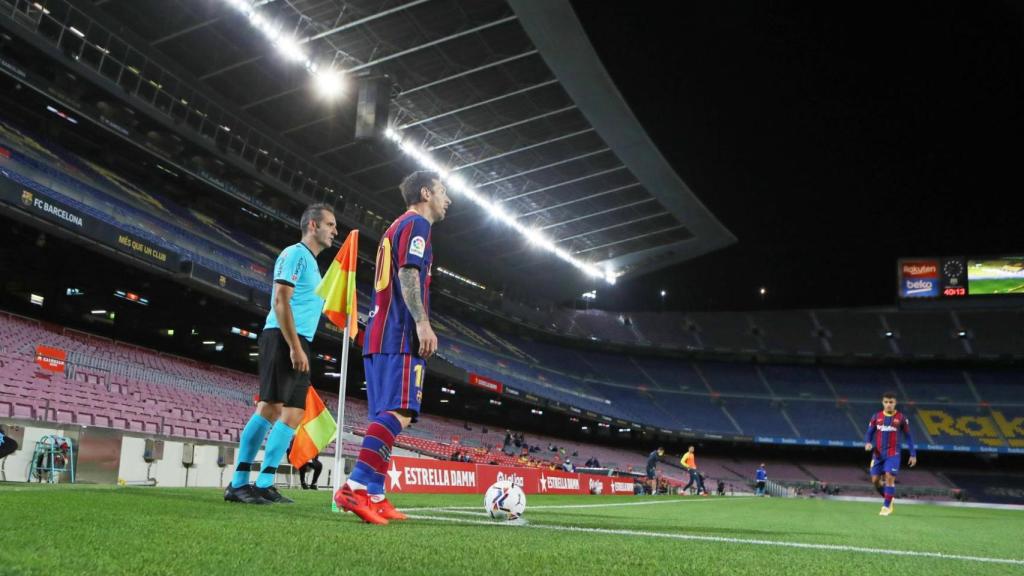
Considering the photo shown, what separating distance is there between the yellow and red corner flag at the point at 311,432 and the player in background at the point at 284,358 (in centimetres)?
25

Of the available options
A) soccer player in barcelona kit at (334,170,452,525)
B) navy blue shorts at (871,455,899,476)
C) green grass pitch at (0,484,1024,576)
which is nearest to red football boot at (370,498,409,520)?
soccer player in barcelona kit at (334,170,452,525)

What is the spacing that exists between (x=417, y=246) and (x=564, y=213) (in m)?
34.4

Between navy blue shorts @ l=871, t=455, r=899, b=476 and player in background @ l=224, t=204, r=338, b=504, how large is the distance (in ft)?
35.3

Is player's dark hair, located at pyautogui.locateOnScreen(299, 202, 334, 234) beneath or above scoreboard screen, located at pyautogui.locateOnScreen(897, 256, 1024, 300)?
beneath

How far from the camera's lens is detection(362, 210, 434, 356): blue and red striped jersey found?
425 centimetres

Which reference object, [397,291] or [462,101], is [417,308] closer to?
[397,291]

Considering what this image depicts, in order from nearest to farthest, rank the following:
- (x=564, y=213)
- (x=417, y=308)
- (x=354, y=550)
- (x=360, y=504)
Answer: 1. (x=354, y=550)
2. (x=360, y=504)
3. (x=417, y=308)
4. (x=564, y=213)

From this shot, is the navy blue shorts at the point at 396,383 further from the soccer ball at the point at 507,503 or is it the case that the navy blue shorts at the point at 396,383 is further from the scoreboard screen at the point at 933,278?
the scoreboard screen at the point at 933,278

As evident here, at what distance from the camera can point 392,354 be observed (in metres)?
4.23

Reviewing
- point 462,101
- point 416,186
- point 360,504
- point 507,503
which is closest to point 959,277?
point 462,101

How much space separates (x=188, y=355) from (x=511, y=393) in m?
15.9

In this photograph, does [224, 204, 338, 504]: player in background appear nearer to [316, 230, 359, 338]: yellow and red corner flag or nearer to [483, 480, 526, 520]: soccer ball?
[316, 230, 359, 338]: yellow and red corner flag

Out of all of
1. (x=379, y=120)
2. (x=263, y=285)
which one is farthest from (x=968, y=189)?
(x=263, y=285)

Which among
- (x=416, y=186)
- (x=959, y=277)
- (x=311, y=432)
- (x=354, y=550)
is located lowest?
(x=354, y=550)
